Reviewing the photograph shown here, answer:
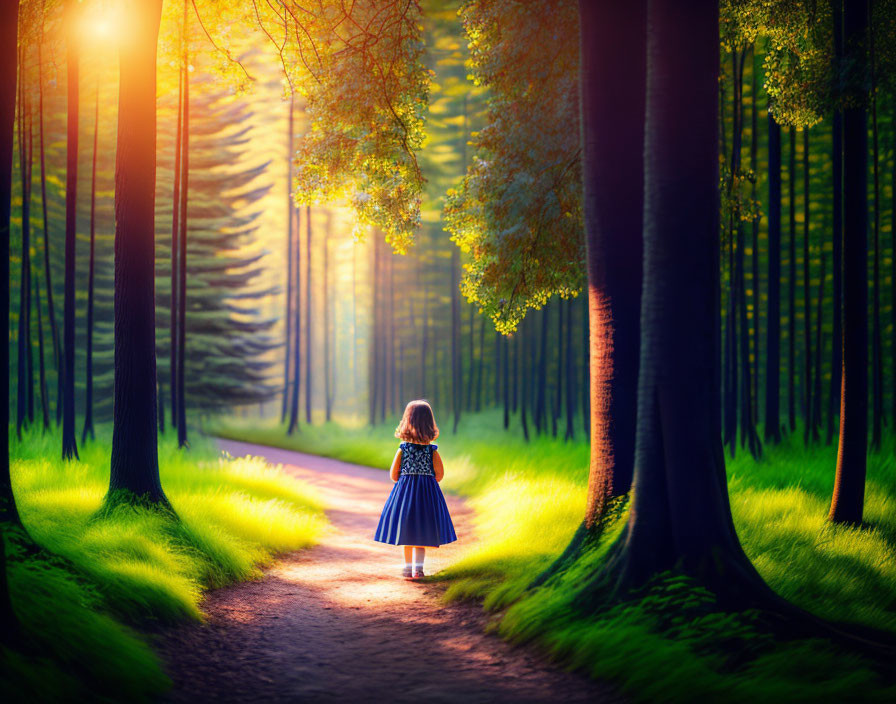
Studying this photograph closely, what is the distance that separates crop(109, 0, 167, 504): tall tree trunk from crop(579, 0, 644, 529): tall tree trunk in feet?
16.3

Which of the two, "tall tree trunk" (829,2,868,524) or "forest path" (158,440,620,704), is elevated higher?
"tall tree trunk" (829,2,868,524)

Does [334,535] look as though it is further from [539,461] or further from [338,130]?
[338,130]

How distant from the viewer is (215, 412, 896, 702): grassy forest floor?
3986 millimetres

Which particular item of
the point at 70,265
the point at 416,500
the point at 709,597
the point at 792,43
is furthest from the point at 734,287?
the point at 70,265

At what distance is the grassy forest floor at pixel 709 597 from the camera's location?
3986mm

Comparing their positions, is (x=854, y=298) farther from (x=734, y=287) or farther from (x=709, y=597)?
(x=734, y=287)

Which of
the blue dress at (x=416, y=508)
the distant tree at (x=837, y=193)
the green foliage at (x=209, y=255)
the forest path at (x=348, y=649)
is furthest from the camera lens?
the green foliage at (x=209, y=255)

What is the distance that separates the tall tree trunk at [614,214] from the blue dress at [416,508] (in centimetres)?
203

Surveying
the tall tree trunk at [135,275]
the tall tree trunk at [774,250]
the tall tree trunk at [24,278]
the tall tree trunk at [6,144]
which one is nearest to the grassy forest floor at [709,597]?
the tall tree trunk at [774,250]

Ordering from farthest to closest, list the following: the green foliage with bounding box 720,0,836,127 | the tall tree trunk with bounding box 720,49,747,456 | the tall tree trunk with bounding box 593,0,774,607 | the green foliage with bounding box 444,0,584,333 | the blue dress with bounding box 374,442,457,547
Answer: the tall tree trunk with bounding box 720,49,747,456 < the green foliage with bounding box 444,0,584,333 < the green foliage with bounding box 720,0,836,127 < the blue dress with bounding box 374,442,457,547 < the tall tree trunk with bounding box 593,0,774,607

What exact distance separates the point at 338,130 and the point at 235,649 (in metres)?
6.65

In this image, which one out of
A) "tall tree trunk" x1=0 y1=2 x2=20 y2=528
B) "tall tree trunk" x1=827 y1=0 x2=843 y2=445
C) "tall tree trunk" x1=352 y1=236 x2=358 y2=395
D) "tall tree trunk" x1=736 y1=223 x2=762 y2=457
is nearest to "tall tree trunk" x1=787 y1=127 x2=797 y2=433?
"tall tree trunk" x1=736 y1=223 x2=762 y2=457

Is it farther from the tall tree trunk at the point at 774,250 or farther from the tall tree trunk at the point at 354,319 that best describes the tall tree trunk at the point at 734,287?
the tall tree trunk at the point at 354,319

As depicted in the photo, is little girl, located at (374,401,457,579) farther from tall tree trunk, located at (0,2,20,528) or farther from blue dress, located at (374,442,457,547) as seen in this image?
tall tree trunk, located at (0,2,20,528)
